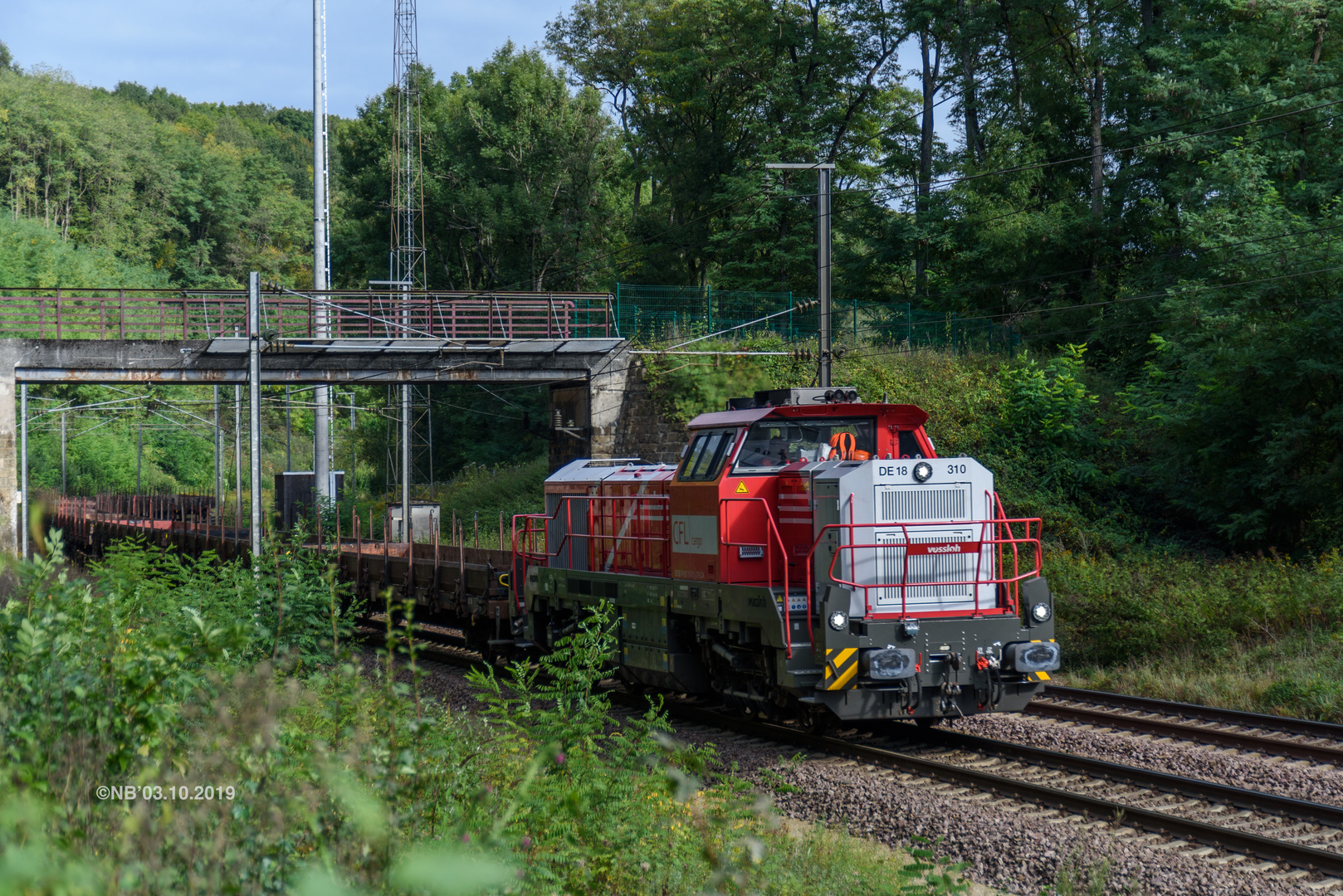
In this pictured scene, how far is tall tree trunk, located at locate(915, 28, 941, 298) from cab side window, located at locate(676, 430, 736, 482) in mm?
24465

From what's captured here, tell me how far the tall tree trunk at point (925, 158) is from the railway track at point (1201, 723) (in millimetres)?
23637

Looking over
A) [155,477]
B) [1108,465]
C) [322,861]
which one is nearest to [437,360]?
[1108,465]

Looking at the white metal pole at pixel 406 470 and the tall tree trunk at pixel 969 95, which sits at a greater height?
the tall tree trunk at pixel 969 95

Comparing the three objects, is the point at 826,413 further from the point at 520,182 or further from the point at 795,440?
the point at 520,182

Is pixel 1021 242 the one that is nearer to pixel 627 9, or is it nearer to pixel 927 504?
pixel 927 504

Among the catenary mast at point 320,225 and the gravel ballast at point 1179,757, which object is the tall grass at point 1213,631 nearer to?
the gravel ballast at point 1179,757

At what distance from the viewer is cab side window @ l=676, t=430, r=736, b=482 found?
10.9 meters

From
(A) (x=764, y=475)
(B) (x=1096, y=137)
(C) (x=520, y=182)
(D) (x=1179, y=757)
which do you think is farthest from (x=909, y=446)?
(C) (x=520, y=182)

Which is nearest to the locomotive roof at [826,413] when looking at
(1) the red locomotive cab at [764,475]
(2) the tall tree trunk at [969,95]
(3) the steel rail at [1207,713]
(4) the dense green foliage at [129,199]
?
(1) the red locomotive cab at [764,475]

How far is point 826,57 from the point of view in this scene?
1517 inches

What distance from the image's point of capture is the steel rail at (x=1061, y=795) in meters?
7.11

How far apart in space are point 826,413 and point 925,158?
28.3 m

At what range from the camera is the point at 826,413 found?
11062 mm

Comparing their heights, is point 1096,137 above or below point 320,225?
above
